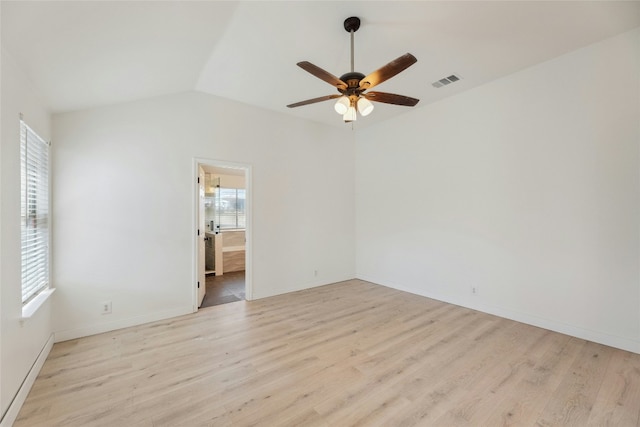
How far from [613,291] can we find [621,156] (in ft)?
4.59

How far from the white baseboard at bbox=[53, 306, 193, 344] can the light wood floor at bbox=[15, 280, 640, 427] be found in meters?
0.10

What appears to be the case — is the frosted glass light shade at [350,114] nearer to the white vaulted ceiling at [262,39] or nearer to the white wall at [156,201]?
the white vaulted ceiling at [262,39]

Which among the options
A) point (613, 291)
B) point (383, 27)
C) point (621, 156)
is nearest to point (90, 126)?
point (383, 27)

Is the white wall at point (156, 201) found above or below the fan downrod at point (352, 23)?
below

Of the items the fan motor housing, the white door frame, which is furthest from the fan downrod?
the white door frame

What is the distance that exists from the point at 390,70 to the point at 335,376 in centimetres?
256

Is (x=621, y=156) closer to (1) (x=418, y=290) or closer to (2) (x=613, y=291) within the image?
(2) (x=613, y=291)

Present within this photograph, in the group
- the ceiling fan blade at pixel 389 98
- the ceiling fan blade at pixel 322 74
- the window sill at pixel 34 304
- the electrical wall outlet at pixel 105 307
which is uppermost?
the ceiling fan blade at pixel 322 74

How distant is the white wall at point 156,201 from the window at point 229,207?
3.16 meters

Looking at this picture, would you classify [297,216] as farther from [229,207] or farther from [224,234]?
[229,207]

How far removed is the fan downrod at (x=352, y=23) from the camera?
2525mm

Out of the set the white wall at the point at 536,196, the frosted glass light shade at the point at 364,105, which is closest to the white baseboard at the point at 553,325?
the white wall at the point at 536,196

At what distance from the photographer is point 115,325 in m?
3.26

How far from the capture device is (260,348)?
2.81 metres
